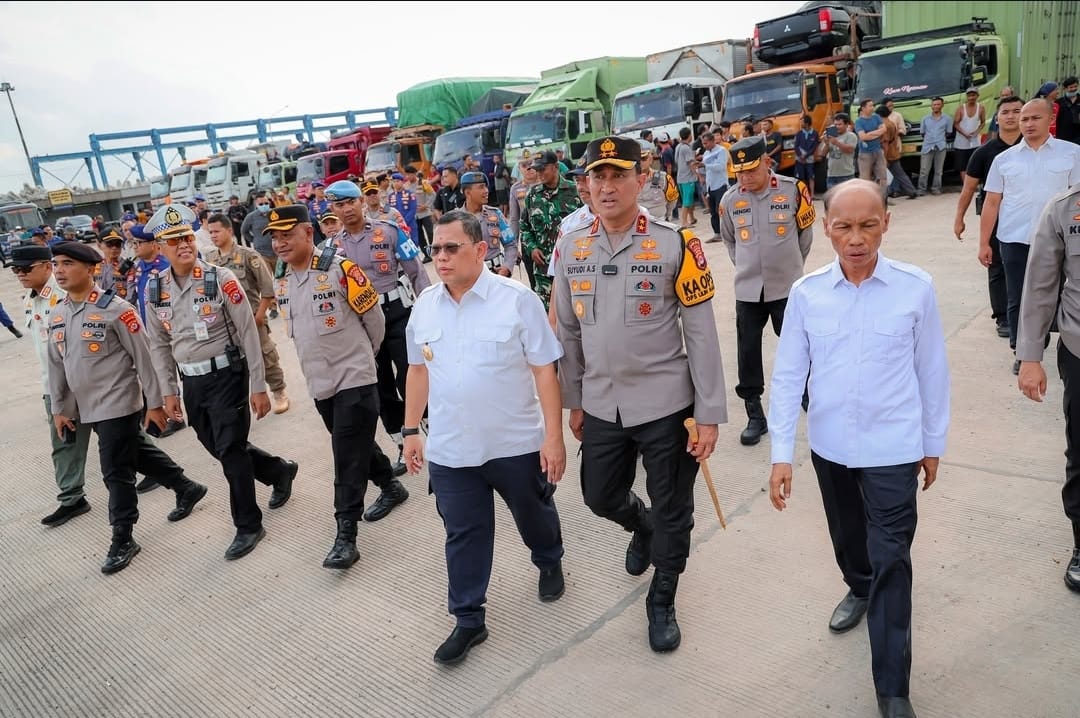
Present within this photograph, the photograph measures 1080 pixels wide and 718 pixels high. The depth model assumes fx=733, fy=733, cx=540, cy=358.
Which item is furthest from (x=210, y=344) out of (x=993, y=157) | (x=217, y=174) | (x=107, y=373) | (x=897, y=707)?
(x=217, y=174)

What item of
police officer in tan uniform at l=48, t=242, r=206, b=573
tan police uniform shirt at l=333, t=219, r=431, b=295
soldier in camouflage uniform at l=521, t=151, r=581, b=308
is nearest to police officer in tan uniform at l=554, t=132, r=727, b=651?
tan police uniform shirt at l=333, t=219, r=431, b=295

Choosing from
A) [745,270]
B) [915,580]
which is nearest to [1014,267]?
[745,270]

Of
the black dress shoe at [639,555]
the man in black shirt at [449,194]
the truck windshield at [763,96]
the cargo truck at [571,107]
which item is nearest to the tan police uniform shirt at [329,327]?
the black dress shoe at [639,555]

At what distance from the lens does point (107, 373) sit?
428cm

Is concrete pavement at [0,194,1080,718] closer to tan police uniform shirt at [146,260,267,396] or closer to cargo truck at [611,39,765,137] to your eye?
tan police uniform shirt at [146,260,267,396]

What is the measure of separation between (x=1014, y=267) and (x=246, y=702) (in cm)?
519

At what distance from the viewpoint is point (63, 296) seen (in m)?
4.71

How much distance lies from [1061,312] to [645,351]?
1.65 metres

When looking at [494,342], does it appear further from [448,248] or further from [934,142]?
[934,142]

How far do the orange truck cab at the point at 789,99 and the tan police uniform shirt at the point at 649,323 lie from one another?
11.5m

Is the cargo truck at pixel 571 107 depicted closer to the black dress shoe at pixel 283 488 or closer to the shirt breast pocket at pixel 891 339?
the black dress shoe at pixel 283 488

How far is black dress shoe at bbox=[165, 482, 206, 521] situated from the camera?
16.1 feet

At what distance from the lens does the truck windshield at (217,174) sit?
24844mm

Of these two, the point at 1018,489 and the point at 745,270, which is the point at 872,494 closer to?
the point at 1018,489
